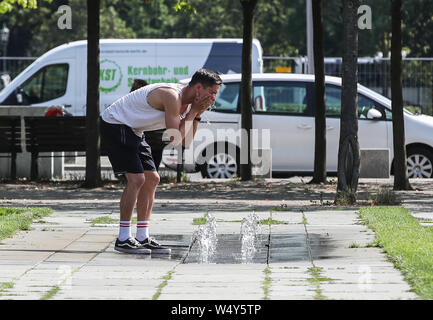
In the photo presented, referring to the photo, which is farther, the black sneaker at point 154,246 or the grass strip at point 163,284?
the black sneaker at point 154,246

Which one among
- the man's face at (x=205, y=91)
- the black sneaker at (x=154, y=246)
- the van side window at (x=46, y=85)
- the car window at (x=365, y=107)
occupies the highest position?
the van side window at (x=46, y=85)

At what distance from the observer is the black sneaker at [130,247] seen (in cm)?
878

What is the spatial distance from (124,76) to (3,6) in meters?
7.28

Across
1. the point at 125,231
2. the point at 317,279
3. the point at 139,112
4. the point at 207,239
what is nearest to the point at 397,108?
the point at 207,239

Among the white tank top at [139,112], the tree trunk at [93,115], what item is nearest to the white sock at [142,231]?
the white tank top at [139,112]

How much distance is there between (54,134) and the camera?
1748cm

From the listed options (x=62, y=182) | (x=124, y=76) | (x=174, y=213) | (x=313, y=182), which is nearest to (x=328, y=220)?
(x=174, y=213)

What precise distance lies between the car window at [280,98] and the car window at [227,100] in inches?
13.1

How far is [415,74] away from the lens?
2770 centimetres

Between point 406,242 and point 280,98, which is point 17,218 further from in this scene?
Answer: point 280,98

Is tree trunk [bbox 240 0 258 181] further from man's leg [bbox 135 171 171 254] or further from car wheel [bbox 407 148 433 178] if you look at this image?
man's leg [bbox 135 171 171 254]

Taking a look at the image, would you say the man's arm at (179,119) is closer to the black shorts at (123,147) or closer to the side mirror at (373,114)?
the black shorts at (123,147)

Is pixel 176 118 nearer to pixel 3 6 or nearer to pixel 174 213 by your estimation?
pixel 174 213

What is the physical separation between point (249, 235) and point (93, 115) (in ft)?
21.8
